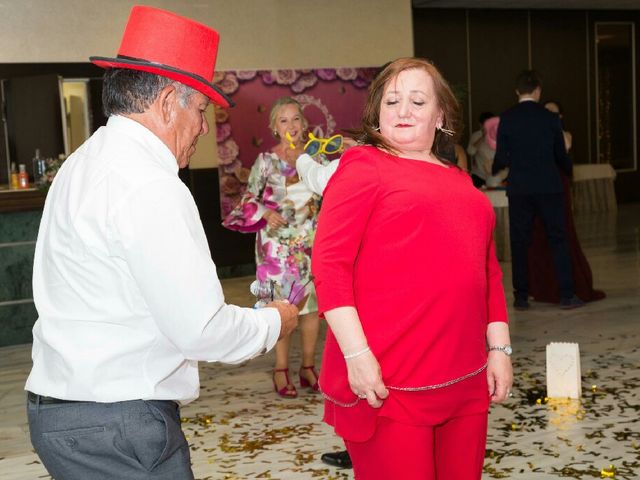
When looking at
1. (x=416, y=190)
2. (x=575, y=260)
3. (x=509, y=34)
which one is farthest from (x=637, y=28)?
(x=416, y=190)

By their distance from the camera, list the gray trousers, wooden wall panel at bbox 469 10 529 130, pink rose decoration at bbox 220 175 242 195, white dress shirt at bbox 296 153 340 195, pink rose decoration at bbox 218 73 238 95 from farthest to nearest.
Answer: wooden wall panel at bbox 469 10 529 130 → pink rose decoration at bbox 220 175 242 195 → pink rose decoration at bbox 218 73 238 95 → white dress shirt at bbox 296 153 340 195 → the gray trousers

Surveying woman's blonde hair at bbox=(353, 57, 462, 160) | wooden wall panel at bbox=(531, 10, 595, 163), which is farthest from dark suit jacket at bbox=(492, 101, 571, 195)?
wooden wall panel at bbox=(531, 10, 595, 163)

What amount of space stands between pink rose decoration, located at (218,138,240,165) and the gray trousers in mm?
8465

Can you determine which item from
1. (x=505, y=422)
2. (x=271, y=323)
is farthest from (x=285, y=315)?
(x=505, y=422)

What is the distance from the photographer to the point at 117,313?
5.92ft

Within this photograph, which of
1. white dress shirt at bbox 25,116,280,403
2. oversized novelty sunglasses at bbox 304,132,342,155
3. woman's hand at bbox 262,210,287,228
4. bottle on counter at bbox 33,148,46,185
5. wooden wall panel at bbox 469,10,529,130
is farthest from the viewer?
wooden wall panel at bbox 469,10,529,130

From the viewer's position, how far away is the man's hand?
202 centimetres

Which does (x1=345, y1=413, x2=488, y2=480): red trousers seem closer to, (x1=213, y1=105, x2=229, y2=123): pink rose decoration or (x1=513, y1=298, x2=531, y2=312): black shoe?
(x1=513, y1=298, x2=531, y2=312): black shoe

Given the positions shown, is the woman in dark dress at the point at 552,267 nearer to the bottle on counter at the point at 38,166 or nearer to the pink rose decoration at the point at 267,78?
the pink rose decoration at the point at 267,78

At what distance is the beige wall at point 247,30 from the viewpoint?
941 centimetres

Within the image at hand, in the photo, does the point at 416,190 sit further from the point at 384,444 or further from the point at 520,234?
the point at 520,234

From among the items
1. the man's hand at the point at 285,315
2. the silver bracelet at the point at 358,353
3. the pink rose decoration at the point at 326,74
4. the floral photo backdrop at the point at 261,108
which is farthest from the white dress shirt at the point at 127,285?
the pink rose decoration at the point at 326,74

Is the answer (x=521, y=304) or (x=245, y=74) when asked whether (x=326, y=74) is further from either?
(x=521, y=304)

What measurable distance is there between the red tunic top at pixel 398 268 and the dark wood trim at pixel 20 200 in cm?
552
